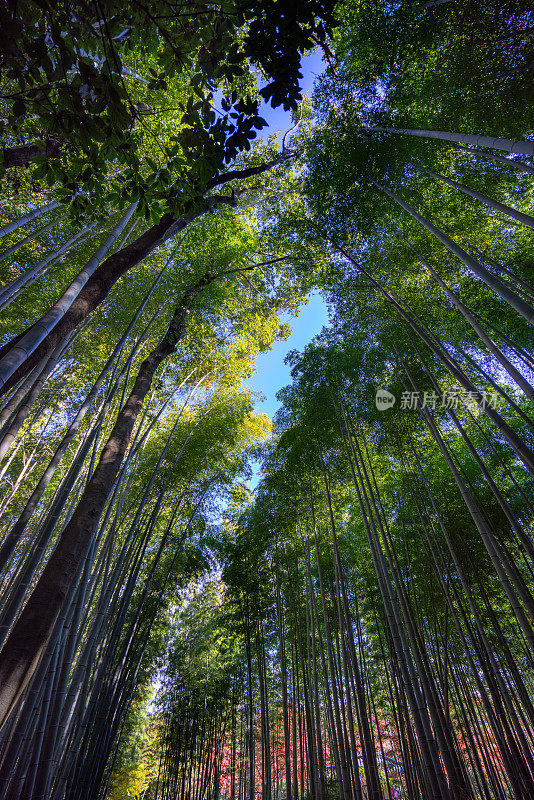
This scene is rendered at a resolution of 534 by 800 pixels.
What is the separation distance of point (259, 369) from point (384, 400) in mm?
2746

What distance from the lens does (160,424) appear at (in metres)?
5.86

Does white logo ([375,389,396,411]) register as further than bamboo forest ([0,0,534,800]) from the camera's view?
Yes

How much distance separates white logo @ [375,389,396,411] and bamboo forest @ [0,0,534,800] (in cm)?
3

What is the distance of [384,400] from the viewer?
14.8 ft

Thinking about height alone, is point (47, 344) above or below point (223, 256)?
below

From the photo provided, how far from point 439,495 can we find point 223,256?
4524 mm

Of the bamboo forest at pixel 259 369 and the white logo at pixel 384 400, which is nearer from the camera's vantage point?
the bamboo forest at pixel 259 369

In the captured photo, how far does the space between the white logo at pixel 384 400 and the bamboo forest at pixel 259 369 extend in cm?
3

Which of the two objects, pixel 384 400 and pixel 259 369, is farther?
pixel 259 369

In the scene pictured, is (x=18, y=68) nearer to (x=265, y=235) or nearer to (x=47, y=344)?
(x=47, y=344)

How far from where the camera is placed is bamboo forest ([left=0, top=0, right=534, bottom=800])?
128 centimetres

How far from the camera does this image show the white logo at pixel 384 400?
4.50 metres

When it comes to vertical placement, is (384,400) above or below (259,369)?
below

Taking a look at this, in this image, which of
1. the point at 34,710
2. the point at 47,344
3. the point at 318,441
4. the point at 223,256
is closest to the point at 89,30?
the point at 47,344
